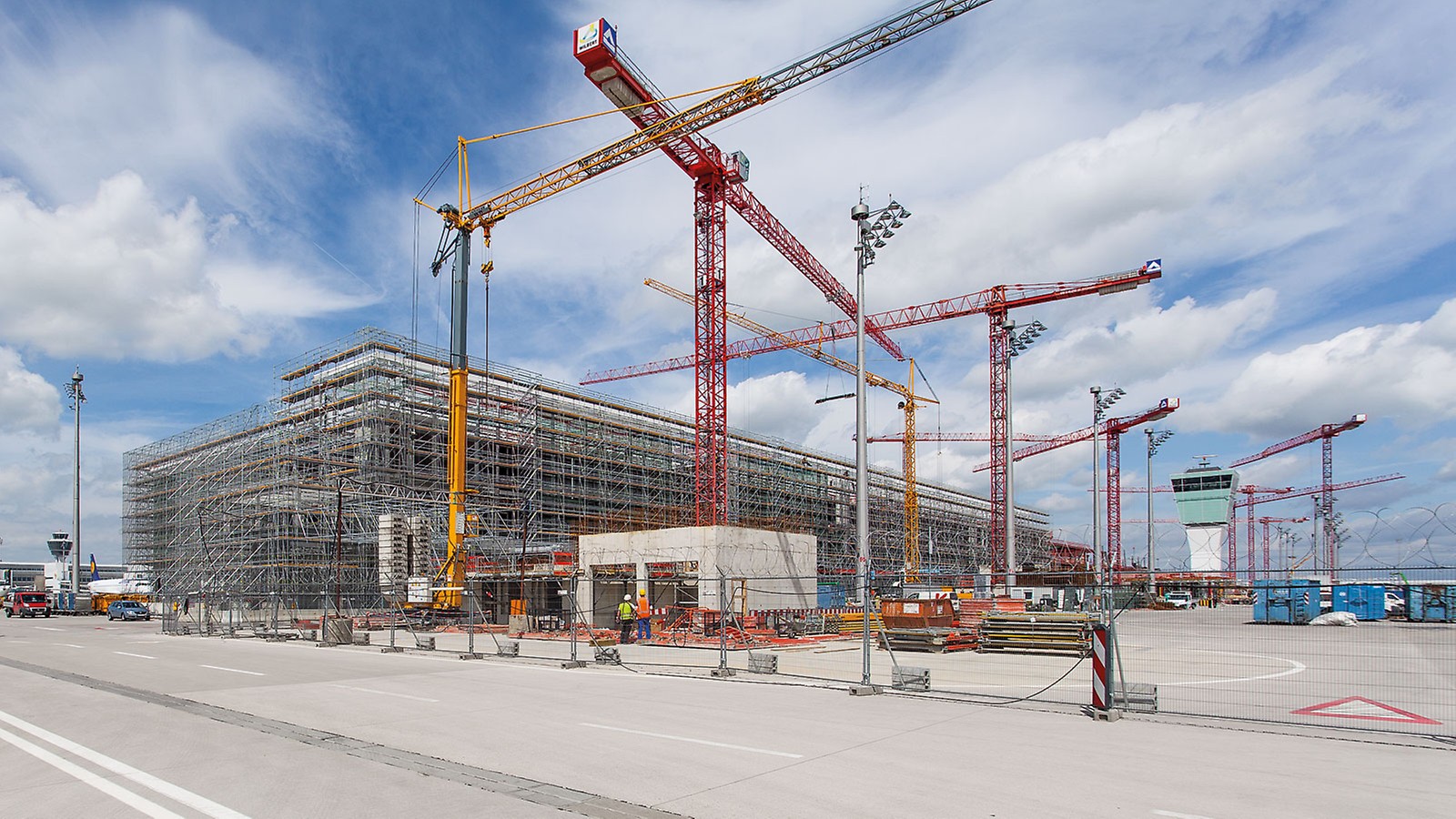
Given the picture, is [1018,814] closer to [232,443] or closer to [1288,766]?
[1288,766]

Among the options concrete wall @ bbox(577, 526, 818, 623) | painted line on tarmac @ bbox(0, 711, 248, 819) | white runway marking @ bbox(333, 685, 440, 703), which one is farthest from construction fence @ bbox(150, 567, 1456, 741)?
painted line on tarmac @ bbox(0, 711, 248, 819)

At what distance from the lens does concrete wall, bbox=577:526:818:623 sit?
3706 centimetres

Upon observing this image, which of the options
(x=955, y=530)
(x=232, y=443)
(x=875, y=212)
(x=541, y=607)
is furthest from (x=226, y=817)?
(x=955, y=530)

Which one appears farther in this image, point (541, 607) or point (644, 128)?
point (644, 128)

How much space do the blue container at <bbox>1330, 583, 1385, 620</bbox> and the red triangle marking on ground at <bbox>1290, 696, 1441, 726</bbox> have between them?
3549 centimetres

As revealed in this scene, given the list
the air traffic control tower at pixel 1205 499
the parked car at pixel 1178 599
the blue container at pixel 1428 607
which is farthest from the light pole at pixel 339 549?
the air traffic control tower at pixel 1205 499

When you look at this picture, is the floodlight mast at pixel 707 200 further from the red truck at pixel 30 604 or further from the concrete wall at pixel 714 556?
the red truck at pixel 30 604

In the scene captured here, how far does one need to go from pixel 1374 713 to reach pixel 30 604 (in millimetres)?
78241

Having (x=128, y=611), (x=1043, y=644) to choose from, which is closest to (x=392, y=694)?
(x=1043, y=644)

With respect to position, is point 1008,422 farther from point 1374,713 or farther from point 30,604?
point 30,604

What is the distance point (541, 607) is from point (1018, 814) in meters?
35.0

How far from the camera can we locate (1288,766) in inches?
369

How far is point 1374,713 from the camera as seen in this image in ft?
45.0

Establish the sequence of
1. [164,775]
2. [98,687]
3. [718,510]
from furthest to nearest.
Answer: [718,510] < [98,687] < [164,775]
